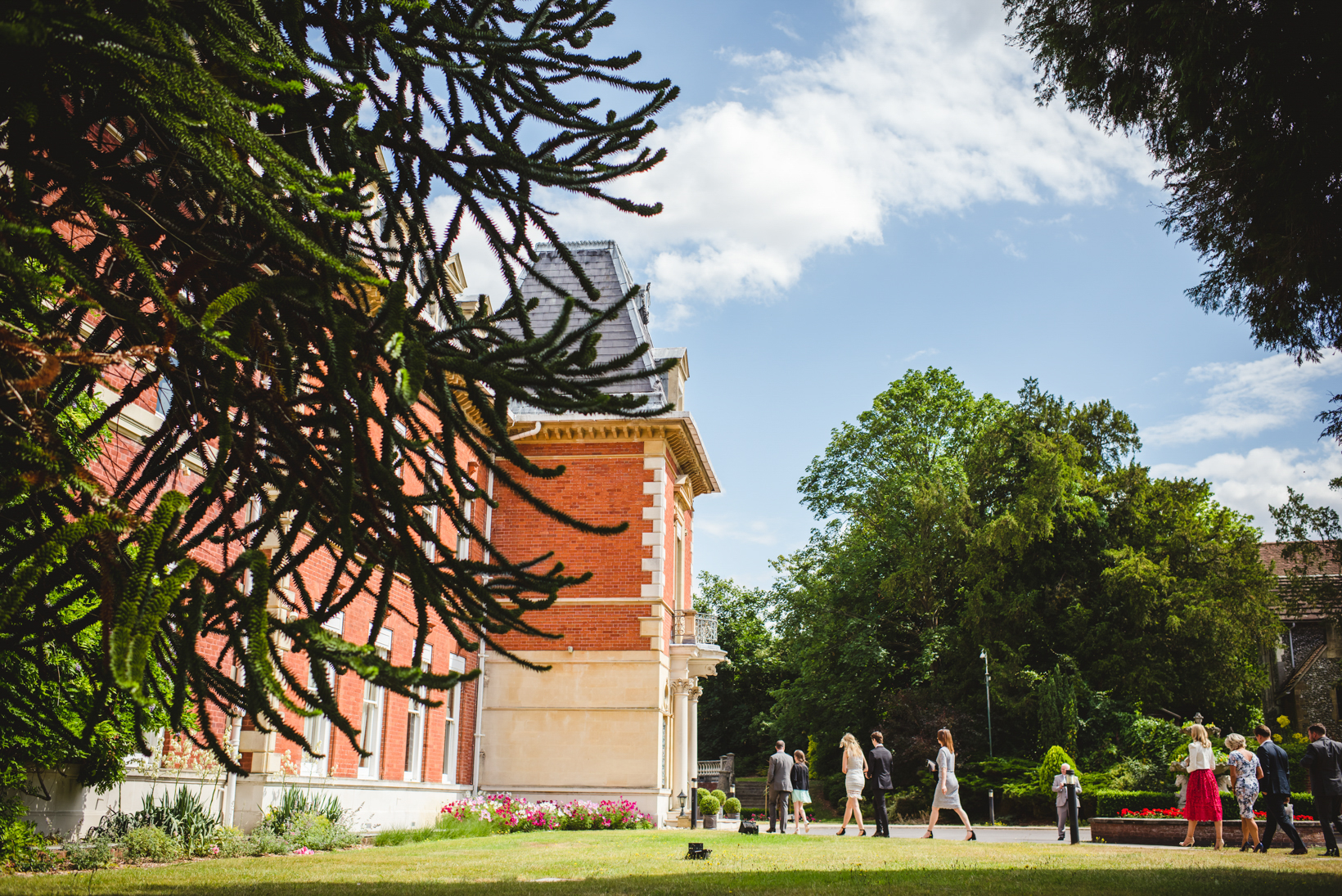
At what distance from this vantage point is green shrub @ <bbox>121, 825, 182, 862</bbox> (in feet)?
32.3

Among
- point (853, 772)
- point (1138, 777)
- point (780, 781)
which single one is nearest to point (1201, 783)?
point (853, 772)

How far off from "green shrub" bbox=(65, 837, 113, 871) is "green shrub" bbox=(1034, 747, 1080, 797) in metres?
25.1

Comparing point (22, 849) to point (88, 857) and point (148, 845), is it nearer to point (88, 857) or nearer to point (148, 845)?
point (88, 857)

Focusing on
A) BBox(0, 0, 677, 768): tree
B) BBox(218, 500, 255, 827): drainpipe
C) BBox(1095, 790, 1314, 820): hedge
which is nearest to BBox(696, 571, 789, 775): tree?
BBox(1095, 790, 1314, 820): hedge

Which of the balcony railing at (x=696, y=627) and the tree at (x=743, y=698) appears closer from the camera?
the balcony railing at (x=696, y=627)

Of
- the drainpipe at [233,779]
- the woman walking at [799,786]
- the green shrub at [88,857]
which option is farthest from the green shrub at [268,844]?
the woman walking at [799,786]

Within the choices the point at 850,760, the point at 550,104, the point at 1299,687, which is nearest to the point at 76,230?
the point at 550,104

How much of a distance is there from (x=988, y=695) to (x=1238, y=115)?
2936 centimetres

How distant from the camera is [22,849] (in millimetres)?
7934

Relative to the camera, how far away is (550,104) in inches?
215

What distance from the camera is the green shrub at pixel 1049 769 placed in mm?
28594

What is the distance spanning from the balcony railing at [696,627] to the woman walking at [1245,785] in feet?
43.5

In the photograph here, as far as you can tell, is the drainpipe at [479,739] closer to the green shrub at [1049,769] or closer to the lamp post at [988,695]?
the green shrub at [1049,769]

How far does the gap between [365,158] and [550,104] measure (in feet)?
4.16
